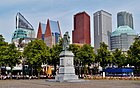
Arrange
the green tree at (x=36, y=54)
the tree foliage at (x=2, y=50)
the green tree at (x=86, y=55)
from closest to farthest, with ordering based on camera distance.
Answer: the tree foliage at (x=2, y=50) < the green tree at (x=36, y=54) < the green tree at (x=86, y=55)

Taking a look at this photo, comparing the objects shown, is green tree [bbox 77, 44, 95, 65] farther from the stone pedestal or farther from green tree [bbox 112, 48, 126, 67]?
the stone pedestal

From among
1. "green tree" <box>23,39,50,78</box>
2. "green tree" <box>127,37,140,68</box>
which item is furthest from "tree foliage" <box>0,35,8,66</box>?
"green tree" <box>127,37,140,68</box>

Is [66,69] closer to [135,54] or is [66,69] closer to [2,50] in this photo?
[135,54]

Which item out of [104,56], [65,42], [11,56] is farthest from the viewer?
[104,56]

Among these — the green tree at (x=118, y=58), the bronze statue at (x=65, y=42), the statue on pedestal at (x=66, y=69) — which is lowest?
the statue on pedestal at (x=66, y=69)

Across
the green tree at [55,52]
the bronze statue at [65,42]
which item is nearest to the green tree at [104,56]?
the green tree at [55,52]

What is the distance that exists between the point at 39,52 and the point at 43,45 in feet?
8.65

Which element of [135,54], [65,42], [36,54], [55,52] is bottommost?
[135,54]

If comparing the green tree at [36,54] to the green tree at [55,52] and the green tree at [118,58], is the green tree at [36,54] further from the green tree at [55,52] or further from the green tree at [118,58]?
the green tree at [118,58]

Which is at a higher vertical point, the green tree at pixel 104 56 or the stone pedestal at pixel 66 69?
the green tree at pixel 104 56

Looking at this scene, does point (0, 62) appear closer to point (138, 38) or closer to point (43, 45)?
point (43, 45)

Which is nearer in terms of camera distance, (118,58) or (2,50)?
(2,50)

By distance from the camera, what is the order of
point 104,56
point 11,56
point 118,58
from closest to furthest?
point 11,56 < point 104,56 < point 118,58

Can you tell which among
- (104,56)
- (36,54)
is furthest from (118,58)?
(36,54)
